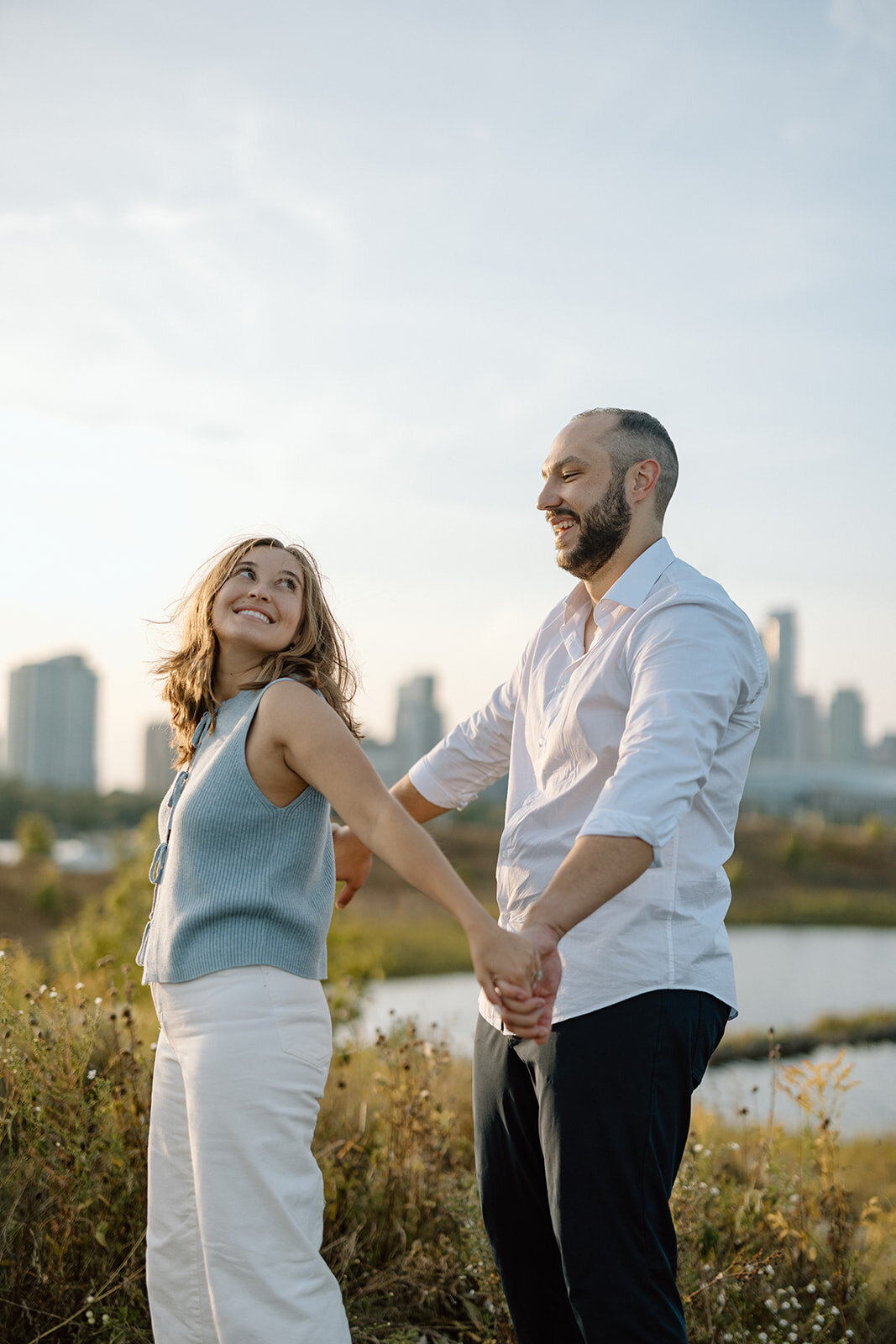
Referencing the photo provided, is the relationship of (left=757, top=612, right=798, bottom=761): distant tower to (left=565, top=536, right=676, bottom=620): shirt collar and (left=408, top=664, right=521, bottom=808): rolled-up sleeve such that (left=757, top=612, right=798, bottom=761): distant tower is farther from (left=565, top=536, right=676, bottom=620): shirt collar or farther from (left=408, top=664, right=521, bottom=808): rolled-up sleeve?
(left=565, top=536, right=676, bottom=620): shirt collar

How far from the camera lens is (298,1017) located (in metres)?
1.84

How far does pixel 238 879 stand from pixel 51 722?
2553 inches

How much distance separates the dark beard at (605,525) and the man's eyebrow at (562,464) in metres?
0.08

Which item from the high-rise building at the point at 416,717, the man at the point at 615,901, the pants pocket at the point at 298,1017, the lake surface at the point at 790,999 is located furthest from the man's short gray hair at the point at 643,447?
the high-rise building at the point at 416,717

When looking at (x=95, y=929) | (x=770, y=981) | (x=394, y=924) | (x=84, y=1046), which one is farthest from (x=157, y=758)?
(x=84, y=1046)

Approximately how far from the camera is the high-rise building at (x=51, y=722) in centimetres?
6209

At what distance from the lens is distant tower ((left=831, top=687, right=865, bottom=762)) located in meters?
101

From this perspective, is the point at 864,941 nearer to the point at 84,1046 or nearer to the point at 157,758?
the point at 157,758

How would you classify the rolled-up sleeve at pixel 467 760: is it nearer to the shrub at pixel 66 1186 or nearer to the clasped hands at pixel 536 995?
the clasped hands at pixel 536 995

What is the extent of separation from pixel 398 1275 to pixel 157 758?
40.6m

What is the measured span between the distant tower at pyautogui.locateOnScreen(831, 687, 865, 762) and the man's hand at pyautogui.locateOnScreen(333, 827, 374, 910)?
103332mm

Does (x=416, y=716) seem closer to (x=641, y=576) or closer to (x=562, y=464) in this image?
(x=562, y=464)

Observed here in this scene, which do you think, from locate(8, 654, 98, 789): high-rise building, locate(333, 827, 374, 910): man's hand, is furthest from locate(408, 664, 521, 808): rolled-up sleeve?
locate(8, 654, 98, 789): high-rise building

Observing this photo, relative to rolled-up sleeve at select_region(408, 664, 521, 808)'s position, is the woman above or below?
below
